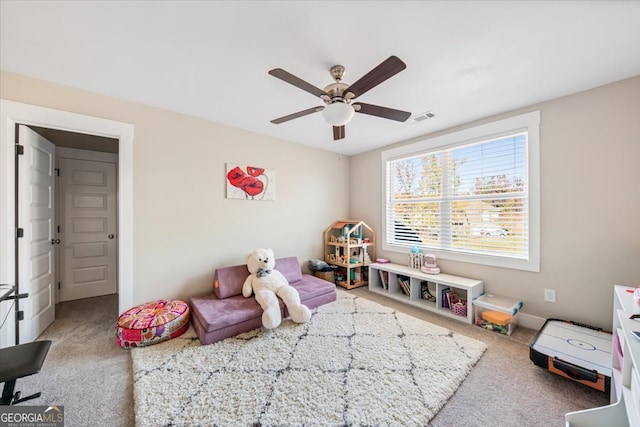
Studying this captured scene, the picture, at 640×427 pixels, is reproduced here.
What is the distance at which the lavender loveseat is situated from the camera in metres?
2.20

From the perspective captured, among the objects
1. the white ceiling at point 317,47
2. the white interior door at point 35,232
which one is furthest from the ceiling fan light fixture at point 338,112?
the white interior door at point 35,232

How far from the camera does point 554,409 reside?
1.47 metres

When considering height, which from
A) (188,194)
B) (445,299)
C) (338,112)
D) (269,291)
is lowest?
(445,299)

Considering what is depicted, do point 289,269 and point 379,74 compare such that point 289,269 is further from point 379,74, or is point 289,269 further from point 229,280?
point 379,74

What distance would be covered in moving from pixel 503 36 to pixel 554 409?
7.87ft

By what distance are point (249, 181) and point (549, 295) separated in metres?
3.66

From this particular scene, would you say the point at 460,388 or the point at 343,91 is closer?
the point at 460,388

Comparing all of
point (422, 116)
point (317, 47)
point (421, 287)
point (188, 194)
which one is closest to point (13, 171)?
point (188, 194)

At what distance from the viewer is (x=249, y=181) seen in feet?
10.6

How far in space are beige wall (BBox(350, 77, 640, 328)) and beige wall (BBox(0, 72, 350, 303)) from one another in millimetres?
2955

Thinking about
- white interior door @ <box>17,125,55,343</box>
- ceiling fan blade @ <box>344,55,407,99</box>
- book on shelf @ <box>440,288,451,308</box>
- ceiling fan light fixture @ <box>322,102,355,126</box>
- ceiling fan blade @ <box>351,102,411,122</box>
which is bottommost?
book on shelf @ <box>440,288,451,308</box>

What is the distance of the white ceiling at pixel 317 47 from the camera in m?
1.35

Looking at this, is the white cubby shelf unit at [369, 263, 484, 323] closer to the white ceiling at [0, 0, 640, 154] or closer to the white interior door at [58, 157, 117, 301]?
the white ceiling at [0, 0, 640, 154]

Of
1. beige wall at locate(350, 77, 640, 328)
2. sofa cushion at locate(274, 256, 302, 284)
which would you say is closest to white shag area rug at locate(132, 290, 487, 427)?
sofa cushion at locate(274, 256, 302, 284)
